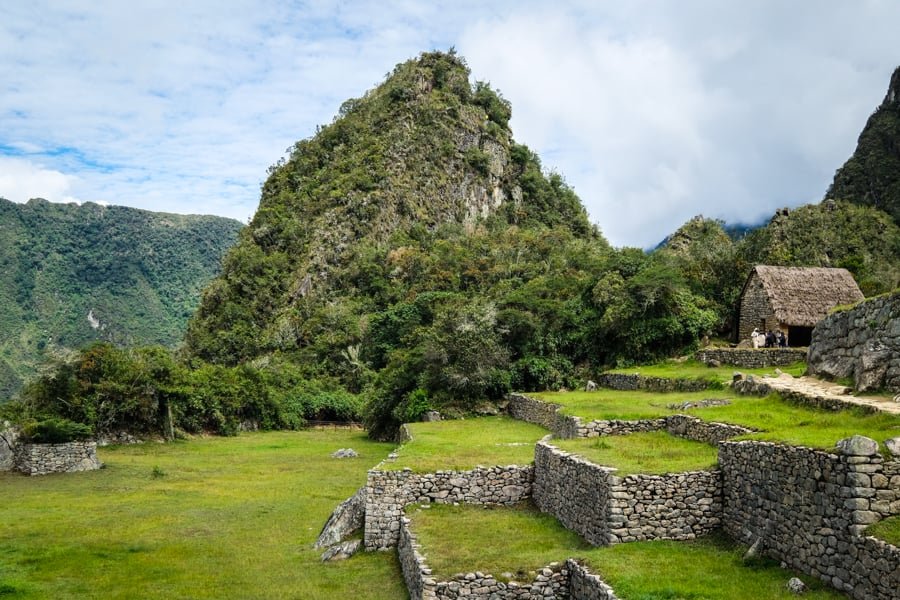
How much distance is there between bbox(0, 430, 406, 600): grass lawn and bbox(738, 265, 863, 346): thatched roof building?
58.3 ft

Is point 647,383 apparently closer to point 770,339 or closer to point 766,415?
point 770,339

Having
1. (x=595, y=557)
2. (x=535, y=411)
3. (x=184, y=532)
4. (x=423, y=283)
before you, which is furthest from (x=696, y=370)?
(x=423, y=283)

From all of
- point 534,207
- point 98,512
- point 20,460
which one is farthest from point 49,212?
point 98,512

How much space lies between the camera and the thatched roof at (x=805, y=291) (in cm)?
2728

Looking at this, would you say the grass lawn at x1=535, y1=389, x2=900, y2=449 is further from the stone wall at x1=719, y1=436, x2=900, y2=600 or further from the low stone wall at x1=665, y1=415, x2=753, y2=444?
the stone wall at x1=719, y1=436, x2=900, y2=600

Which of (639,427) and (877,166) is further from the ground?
(877,166)

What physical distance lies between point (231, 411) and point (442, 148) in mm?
63121

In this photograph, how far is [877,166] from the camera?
248 feet

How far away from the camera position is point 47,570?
50.4 feet

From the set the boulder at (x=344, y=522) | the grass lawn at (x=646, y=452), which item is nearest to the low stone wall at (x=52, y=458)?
Answer: the boulder at (x=344, y=522)

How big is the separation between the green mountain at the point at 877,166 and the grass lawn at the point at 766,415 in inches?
2487

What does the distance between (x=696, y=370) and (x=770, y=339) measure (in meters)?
3.92

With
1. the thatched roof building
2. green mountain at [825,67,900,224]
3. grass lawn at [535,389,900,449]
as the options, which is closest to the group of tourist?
the thatched roof building

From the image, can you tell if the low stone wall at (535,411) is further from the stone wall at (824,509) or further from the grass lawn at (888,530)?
the grass lawn at (888,530)
